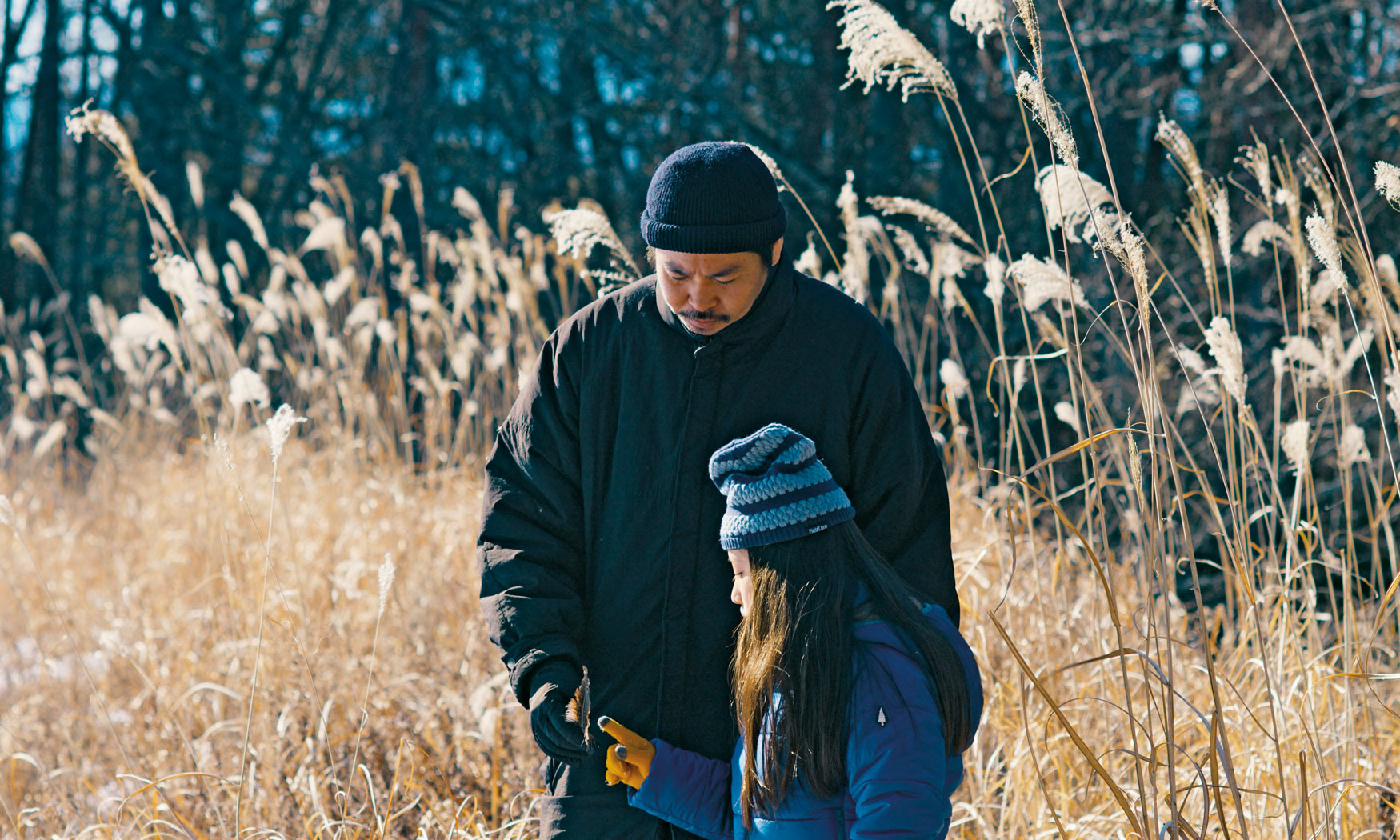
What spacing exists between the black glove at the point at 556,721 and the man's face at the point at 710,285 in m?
0.54

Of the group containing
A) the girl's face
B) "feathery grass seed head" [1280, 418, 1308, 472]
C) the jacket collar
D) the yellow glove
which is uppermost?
the jacket collar

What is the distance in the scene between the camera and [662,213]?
5.03ft

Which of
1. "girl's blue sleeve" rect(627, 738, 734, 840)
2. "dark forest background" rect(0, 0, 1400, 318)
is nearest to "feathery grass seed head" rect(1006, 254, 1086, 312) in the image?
"girl's blue sleeve" rect(627, 738, 734, 840)

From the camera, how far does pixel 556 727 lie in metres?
1.53

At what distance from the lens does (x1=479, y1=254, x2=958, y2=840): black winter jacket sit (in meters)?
1.62

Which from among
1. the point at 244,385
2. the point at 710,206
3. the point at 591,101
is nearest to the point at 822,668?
the point at 710,206

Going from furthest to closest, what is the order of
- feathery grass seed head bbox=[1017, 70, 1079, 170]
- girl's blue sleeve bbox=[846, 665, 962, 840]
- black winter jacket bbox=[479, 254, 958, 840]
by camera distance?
black winter jacket bbox=[479, 254, 958, 840] < feathery grass seed head bbox=[1017, 70, 1079, 170] < girl's blue sleeve bbox=[846, 665, 962, 840]

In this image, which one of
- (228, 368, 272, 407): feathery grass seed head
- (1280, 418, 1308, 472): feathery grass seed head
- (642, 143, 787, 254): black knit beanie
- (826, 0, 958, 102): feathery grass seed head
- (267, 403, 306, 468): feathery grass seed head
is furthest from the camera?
(228, 368, 272, 407): feathery grass seed head

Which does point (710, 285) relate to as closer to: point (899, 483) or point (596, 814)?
point (899, 483)

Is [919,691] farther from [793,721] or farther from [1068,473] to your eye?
[1068,473]

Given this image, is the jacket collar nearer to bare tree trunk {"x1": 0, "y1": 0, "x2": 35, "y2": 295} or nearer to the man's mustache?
the man's mustache

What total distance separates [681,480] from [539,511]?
0.82 ft

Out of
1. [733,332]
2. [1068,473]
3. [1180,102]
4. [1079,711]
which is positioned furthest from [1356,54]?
[733,332]

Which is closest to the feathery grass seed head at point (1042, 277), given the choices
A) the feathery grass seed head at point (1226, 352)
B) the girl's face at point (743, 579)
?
the feathery grass seed head at point (1226, 352)
